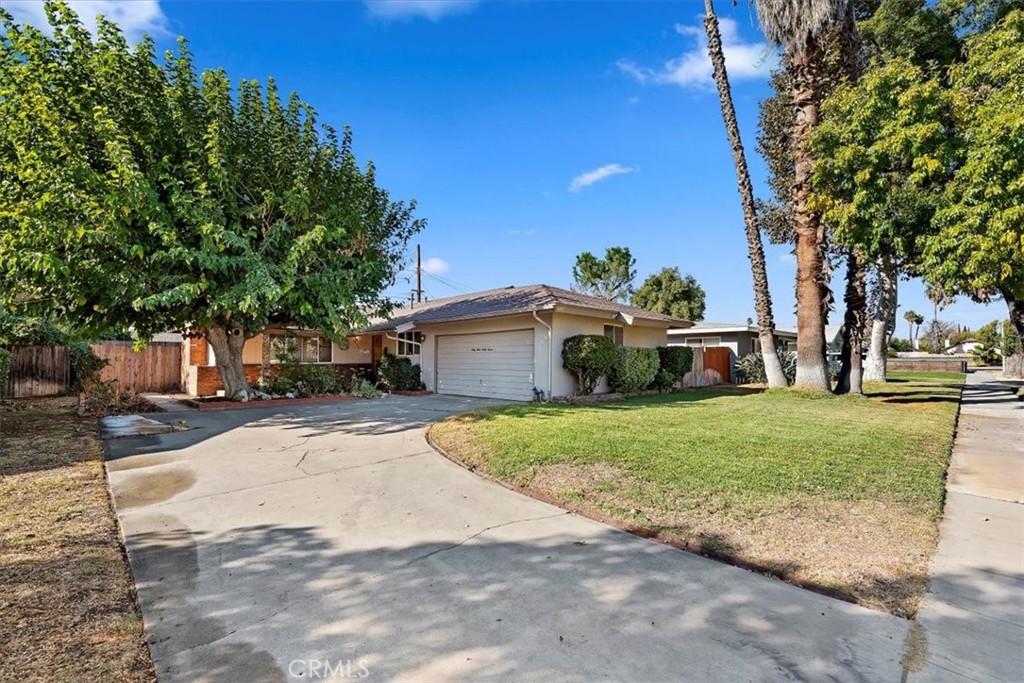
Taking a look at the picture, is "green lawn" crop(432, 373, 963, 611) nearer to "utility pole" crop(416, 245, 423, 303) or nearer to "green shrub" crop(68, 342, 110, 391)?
"green shrub" crop(68, 342, 110, 391)

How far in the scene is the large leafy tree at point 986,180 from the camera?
28.6ft

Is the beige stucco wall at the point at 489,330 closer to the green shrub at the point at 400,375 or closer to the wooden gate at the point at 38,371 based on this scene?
the green shrub at the point at 400,375

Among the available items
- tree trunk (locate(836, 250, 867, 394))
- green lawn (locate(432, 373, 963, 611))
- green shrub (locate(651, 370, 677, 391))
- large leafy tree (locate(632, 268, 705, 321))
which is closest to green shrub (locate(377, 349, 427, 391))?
green lawn (locate(432, 373, 963, 611))

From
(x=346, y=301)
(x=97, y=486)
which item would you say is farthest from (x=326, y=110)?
(x=97, y=486)

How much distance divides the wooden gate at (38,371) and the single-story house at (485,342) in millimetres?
3337

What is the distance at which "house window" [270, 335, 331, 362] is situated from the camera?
17703 millimetres

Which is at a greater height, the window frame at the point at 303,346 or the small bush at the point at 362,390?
the window frame at the point at 303,346

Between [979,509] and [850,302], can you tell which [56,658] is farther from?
[850,302]

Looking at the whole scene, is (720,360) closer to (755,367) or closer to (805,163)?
(755,367)

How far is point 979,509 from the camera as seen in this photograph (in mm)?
4848

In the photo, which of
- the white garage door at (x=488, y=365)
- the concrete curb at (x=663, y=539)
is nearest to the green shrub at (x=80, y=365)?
the white garage door at (x=488, y=365)

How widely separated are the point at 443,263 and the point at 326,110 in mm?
25586

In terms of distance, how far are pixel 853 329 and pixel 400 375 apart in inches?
582

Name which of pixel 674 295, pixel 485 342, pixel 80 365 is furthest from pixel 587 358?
pixel 674 295
